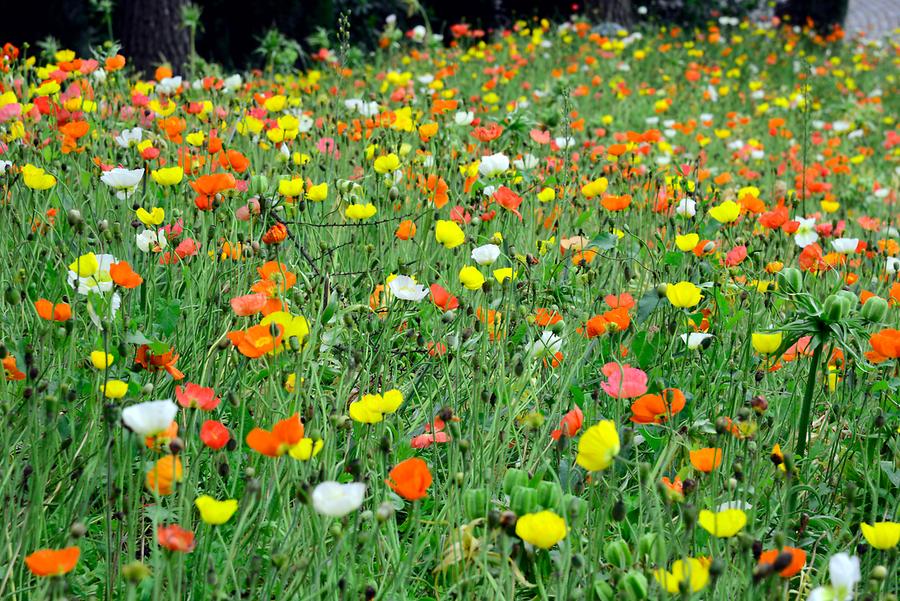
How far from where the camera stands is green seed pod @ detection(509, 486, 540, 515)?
1.47 metres

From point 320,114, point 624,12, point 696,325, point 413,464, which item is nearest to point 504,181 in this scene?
point 696,325

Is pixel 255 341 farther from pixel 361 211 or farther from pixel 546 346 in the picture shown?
pixel 361 211

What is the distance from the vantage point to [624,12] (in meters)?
9.77

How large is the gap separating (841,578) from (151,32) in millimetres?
6002

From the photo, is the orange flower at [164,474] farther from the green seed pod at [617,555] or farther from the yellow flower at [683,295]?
the yellow flower at [683,295]

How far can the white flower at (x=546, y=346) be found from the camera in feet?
6.59

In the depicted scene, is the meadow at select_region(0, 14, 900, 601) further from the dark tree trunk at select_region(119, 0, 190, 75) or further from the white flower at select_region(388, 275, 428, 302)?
the dark tree trunk at select_region(119, 0, 190, 75)

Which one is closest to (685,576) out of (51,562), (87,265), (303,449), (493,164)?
(303,449)

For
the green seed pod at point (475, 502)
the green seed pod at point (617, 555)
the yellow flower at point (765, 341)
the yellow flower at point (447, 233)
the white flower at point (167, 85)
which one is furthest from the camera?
the white flower at point (167, 85)

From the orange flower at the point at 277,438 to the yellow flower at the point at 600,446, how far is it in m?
0.40

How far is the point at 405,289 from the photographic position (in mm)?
2008

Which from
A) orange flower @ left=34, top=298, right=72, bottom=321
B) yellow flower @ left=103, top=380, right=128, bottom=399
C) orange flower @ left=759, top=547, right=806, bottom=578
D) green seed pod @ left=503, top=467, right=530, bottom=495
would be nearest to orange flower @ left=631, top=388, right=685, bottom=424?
green seed pod @ left=503, top=467, right=530, bottom=495

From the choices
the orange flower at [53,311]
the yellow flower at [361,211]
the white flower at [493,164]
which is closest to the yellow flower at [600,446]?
the orange flower at [53,311]

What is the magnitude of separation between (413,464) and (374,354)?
781 mm
